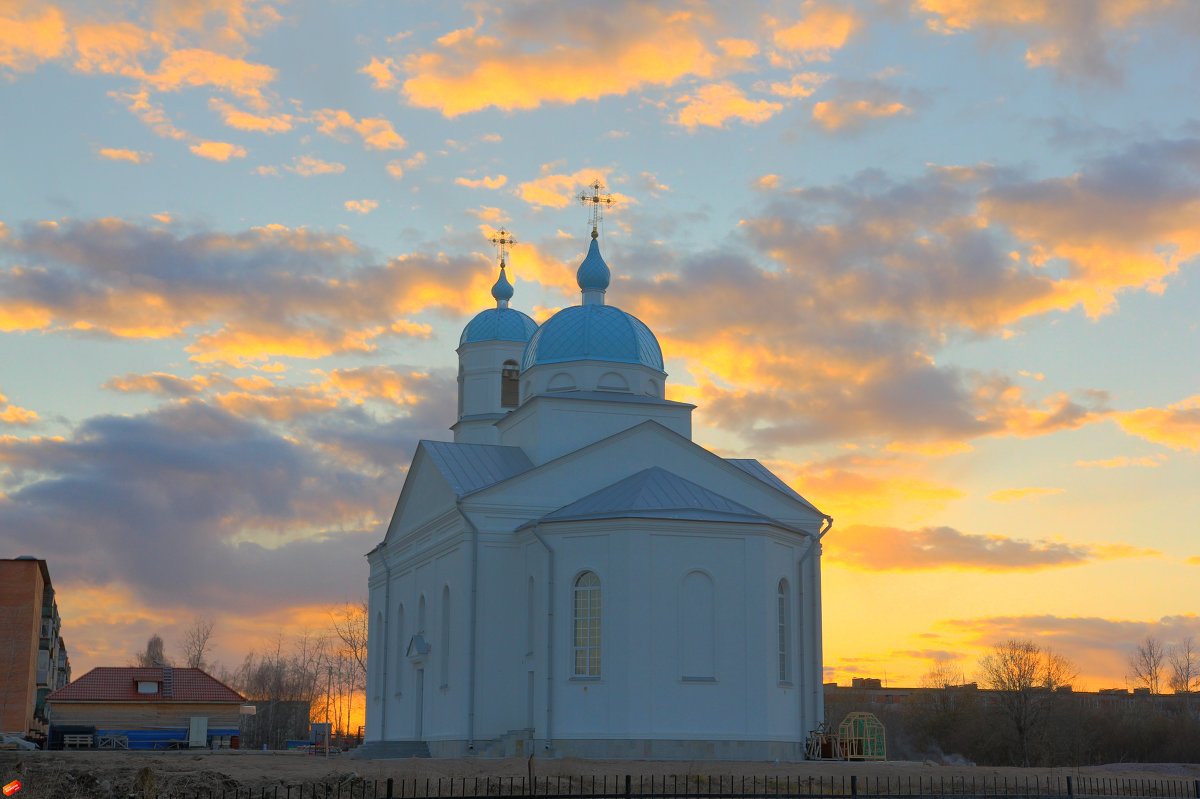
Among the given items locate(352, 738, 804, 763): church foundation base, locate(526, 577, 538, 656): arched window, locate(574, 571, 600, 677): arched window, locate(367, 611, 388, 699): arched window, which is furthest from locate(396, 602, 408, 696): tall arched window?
locate(574, 571, 600, 677): arched window

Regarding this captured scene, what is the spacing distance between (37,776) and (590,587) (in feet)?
38.6

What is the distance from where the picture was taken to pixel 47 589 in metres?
67.2

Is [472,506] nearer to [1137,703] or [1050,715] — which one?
[1050,715]

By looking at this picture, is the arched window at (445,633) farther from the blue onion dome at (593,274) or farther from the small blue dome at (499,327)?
the small blue dome at (499,327)

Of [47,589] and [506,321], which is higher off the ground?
[506,321]

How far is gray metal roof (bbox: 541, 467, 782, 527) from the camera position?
28.4 meters

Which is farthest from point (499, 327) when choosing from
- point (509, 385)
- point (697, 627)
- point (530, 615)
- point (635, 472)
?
point (697, 627)

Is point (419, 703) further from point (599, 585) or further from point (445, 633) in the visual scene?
point (599, 585)

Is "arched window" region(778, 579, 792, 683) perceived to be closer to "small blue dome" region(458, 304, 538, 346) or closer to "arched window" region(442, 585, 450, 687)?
"arched window" region(442, 585, 450, 687)

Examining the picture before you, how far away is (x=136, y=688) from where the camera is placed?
45812 mm

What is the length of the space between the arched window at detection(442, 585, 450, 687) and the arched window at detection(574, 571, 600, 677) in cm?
423

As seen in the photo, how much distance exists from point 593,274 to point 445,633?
1088cm

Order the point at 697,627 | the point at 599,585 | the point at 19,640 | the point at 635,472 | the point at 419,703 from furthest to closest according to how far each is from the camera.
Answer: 1. the point at 19,640
2. the point at 419,703
3. the point at 635,472
4. the point at 599,585
5. the point at 697,627

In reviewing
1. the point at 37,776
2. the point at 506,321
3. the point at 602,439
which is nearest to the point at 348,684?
the point at 506,321
